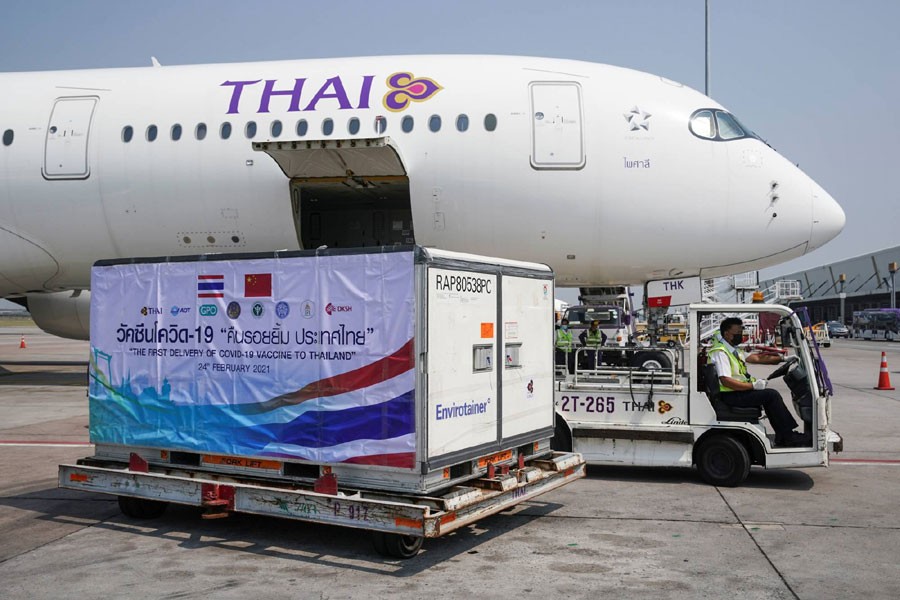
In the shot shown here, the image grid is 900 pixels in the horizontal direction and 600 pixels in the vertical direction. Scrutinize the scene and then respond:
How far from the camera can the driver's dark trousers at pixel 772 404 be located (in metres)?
9.34

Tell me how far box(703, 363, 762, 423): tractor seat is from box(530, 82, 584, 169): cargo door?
5.53 meters

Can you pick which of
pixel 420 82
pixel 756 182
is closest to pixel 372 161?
pixel 420 82

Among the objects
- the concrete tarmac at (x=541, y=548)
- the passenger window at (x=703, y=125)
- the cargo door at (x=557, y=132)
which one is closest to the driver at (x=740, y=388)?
the concrete tarmac at (x=541, y=548)

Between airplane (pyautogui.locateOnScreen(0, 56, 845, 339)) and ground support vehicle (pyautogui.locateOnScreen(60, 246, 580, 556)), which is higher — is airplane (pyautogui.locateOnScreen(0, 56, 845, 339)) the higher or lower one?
the higher one

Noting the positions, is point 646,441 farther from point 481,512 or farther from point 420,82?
point 420,82

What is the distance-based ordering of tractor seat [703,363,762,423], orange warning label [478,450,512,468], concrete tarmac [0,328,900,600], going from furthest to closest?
tractor seat [703,363,762,423] → orange warning label [478,450,512,468] → concrete tarmac [0,328,900,600]

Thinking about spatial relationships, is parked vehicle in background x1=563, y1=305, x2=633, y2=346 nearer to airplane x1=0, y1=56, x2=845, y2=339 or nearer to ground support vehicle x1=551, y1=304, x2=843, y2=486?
airplane x1=0, y1=56, x2=845, y2=339

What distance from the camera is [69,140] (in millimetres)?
16141

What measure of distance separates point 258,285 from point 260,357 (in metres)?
0.61

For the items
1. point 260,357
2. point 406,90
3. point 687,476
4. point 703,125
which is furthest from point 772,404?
point 406,90

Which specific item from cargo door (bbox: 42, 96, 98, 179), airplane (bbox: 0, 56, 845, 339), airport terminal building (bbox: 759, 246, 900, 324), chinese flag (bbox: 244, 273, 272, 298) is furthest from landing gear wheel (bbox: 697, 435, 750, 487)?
airport terminal building (bbox: 759, 246, 900, 324)

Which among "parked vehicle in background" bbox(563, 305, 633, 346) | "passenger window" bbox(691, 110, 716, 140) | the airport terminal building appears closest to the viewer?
"passenger window" bbox(691, 110, 716, 140)

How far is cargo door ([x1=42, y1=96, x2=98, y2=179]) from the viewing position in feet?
52.5

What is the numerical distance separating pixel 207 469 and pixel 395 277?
2600 millimetres
